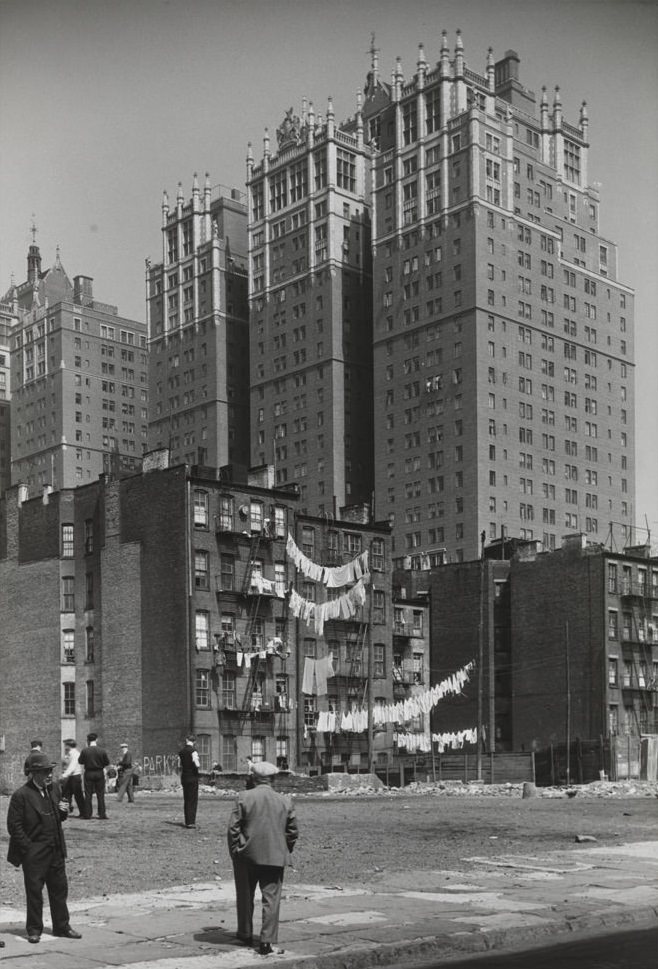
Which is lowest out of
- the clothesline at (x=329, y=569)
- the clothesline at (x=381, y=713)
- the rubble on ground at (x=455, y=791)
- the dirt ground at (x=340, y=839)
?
the rubble on ground at (x=455, y=791)

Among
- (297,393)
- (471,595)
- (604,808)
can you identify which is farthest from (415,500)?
(604,808)

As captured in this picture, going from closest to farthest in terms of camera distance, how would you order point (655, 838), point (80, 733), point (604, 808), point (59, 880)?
point (59, 880) → point (655, 838) → point (604, 808) → point (80, 733)

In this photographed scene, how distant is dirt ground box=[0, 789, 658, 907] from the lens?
23.9 metres

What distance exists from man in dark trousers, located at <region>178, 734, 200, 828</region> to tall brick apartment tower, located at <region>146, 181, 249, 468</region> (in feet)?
445

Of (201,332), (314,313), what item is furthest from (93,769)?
(201,332)

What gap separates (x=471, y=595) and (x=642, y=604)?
1341cm

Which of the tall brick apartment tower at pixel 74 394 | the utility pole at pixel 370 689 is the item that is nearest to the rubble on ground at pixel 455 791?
Answer: the utility pole at pixel 370 689

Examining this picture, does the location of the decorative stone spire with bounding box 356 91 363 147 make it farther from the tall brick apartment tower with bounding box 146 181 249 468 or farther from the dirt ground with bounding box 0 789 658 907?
the dirt ground with bounding box 0 789 658 907

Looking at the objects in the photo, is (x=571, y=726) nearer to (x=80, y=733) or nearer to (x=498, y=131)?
(x=80, y=733)

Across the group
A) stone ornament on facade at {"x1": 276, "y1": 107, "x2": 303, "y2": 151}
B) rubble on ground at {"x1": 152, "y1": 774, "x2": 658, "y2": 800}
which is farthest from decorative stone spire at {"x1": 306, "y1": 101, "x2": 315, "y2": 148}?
rubble on ground at {"x1": 152, "y1": 774, "x2": 658, "y2": 800}

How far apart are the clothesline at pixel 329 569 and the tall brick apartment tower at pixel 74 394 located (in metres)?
99.4

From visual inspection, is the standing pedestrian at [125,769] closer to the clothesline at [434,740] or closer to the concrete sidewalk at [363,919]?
the concrete sidewalk at [363,919]

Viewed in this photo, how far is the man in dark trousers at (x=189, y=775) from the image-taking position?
3164 cm

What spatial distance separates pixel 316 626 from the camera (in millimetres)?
89125
